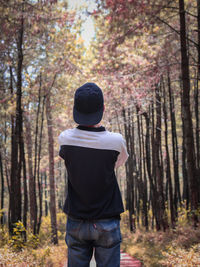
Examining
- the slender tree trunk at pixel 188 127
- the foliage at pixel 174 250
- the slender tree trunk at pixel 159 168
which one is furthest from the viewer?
the slender tree trunk at pixel 159 168

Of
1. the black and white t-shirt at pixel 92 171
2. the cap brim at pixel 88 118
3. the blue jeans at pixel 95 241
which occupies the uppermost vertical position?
the cap brim at pixel 88 118

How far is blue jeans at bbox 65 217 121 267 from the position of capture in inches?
72.2

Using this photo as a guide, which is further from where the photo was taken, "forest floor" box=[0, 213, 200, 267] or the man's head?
"forest floor" box=[0, 213, 200, 267]

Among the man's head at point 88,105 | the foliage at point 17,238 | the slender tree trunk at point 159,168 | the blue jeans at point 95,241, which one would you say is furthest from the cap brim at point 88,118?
the slender tree trunk at point 159,168

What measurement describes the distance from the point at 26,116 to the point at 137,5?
7164 millimetres

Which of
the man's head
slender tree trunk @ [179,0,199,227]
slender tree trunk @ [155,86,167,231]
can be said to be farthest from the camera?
slender tree trunk @ [155,86,167,231]

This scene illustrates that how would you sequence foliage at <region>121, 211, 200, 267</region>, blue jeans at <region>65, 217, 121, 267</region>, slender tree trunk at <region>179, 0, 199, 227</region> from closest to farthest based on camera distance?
blue jeans at <region>65, 217, 121, 267</region> → foliage at <region>121, 211, 200, 267</region> → slender tree trunk at <region>179, 0, 199, 227</region>

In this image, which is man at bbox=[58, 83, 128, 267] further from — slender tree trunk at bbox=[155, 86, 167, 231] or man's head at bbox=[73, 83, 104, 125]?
slender tree trunk at bbox=[155, 86, 167, 231]

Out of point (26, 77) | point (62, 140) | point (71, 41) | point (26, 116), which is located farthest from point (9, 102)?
point (62, 140)

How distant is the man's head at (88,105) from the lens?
196 cm

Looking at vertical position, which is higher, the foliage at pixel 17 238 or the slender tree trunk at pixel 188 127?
the slender tree trunk at pixel 188 127

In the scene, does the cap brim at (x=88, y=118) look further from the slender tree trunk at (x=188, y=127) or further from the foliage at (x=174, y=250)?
the slender tree trunk at (x=188, y=127)

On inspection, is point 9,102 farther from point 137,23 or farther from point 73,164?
point 73,164

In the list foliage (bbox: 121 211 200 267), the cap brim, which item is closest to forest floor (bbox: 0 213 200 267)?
foliage (bbox: 121 211 200 267)
